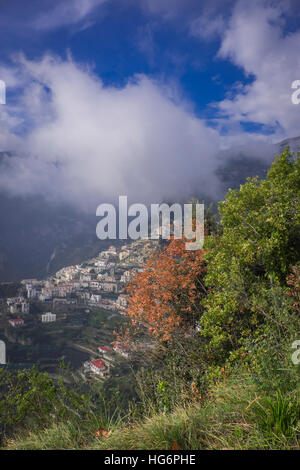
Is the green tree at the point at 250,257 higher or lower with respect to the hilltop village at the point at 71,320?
higher

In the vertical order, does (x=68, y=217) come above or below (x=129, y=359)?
above

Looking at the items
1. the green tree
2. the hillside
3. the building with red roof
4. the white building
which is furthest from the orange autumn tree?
the white building

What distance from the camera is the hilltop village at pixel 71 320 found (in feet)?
83.6

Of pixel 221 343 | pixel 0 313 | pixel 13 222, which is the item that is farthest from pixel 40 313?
pixel 13 222

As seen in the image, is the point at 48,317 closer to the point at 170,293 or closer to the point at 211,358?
the point at 170,293

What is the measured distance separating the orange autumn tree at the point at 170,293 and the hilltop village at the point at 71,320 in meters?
6.82

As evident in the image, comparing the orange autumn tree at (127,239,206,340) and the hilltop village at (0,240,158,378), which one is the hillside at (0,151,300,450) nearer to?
the orange autumn tree at (127,239,206,340)

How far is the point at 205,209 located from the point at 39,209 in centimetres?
16309

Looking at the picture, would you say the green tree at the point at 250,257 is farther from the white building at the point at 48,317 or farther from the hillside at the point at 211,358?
the white building at the point at 48,317

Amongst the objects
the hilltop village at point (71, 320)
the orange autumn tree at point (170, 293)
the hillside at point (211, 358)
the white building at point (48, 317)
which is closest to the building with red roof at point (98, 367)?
the hilltop village at point (71, 320)

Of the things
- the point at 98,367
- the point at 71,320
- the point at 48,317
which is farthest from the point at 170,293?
the point at 48,317

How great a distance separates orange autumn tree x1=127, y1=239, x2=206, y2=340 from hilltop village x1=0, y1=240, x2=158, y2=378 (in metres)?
6.82
